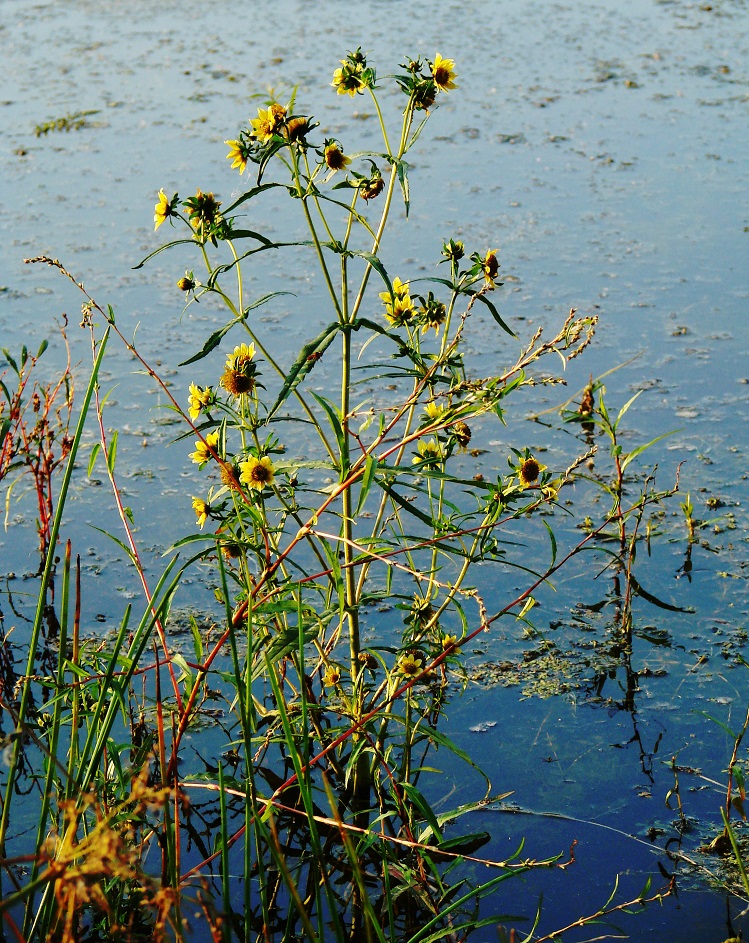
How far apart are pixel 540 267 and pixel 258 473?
3088mm

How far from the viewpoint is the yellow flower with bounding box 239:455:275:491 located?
179 cm

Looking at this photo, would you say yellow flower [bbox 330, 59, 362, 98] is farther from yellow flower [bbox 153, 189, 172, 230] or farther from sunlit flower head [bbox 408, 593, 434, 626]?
sunlit flower head [bbox 408, 593, 434, 626]

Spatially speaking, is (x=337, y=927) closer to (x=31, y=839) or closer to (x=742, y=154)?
(x=31, y=839)

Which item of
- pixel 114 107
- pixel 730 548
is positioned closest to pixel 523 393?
pixel 730 548

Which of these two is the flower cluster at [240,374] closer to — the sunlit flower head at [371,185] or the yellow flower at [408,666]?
the sunlit flower head at [371,185]

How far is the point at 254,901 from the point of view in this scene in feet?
6.82

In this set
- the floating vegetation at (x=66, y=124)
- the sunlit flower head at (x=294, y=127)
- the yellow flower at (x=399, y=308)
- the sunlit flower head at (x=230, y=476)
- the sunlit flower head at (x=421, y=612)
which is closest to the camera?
the sunlit flower head at (x=230, y=476)

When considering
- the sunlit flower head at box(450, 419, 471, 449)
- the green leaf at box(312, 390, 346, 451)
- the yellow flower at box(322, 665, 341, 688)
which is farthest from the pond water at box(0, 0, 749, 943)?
the sunlit flower head at box(450, 419, 471, 449)

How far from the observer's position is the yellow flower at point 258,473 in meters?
1.79

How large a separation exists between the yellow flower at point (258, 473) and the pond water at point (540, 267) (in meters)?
0.19

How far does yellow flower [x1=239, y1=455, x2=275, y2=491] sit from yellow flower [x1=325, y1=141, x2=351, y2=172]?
0.56m

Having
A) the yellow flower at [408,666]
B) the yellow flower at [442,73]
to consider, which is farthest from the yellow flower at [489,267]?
the yellow flower at [408,666]

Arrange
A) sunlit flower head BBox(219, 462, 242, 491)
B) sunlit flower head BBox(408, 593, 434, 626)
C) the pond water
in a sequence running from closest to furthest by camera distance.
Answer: sunlit flower head BBox(219, 462, 242, 491), sunlit flower head BBox(408, 593, 434, 626), the pond water

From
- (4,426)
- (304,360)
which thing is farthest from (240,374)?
(4,426)
